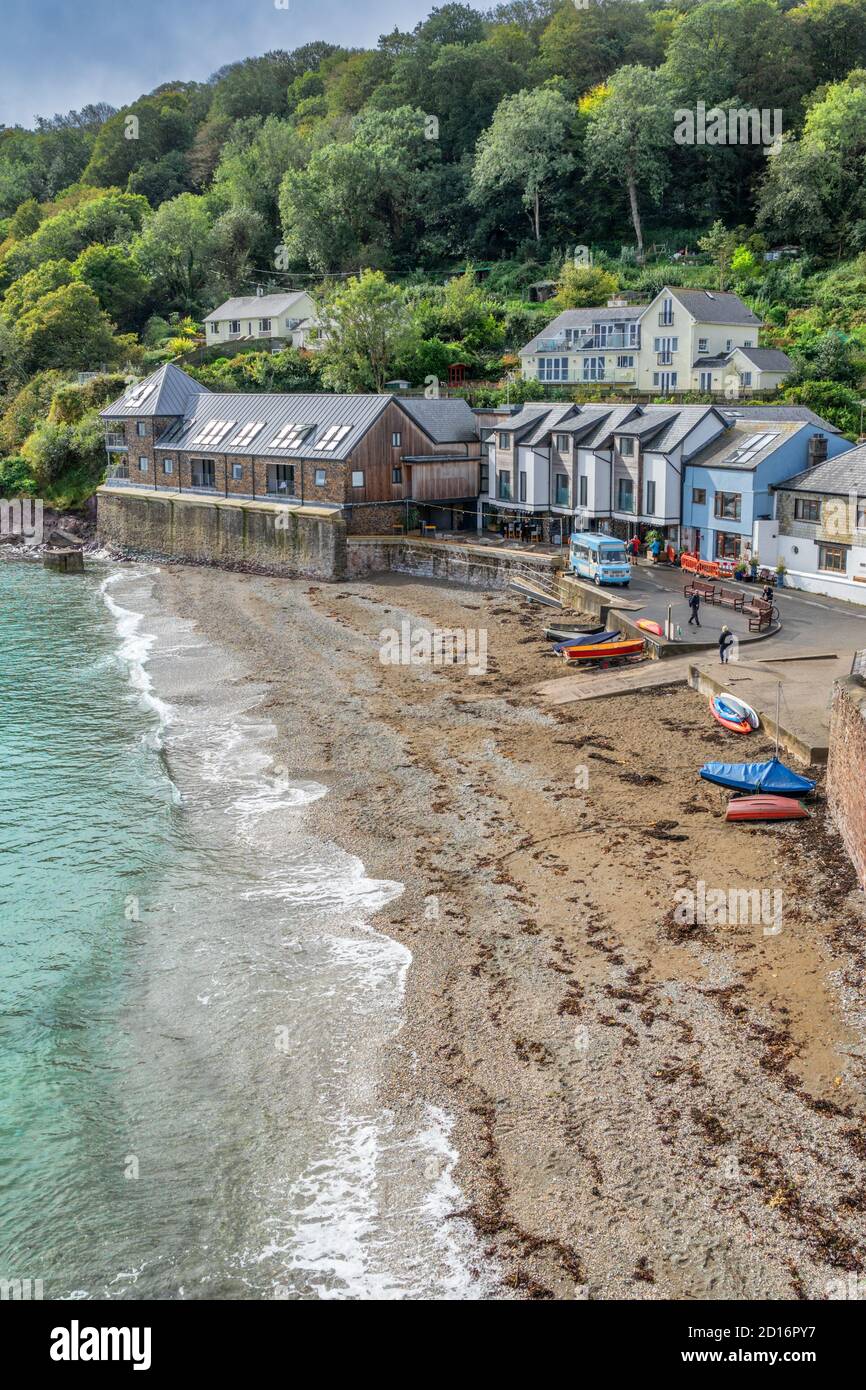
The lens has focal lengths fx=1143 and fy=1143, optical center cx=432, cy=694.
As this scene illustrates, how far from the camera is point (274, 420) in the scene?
192 ft

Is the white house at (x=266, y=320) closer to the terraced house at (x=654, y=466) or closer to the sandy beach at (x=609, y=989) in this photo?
the terraced house at (x=654, y=466)

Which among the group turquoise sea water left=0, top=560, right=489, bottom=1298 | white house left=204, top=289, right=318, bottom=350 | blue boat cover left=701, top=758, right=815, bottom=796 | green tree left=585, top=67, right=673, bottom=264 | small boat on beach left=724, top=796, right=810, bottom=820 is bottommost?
turquoise sea water left=0, top=560, right=489, bottom=1298

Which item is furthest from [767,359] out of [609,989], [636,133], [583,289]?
[609,989]

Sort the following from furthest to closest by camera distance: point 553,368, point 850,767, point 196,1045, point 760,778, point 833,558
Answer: point 553,368 < point 833,558 < point 760,778 < point 850,767 < point 196,1045

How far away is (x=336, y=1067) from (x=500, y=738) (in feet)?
50.1

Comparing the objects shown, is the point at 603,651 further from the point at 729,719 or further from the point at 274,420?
Answer: the point at 274,420

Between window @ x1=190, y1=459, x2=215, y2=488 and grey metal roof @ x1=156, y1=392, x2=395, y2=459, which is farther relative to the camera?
window @ x1=190, y1=459, x2=215, y2=488

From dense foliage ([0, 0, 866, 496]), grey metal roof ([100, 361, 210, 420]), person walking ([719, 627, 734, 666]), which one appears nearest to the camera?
person walking ([719, 627, 734, 666])

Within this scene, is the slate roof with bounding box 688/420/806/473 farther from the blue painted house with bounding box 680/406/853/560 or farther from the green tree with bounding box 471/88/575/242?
the green tree with bounding box 471/88/575/242

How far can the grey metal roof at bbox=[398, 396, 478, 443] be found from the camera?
2203 inches

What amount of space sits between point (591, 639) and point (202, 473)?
31450mm

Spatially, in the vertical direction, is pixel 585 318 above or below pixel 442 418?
above

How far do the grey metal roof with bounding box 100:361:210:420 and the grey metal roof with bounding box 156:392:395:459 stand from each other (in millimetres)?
813

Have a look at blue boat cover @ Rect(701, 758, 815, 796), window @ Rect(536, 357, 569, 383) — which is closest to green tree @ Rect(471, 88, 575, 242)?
window @ Rect(536, 357, 569, 383)
